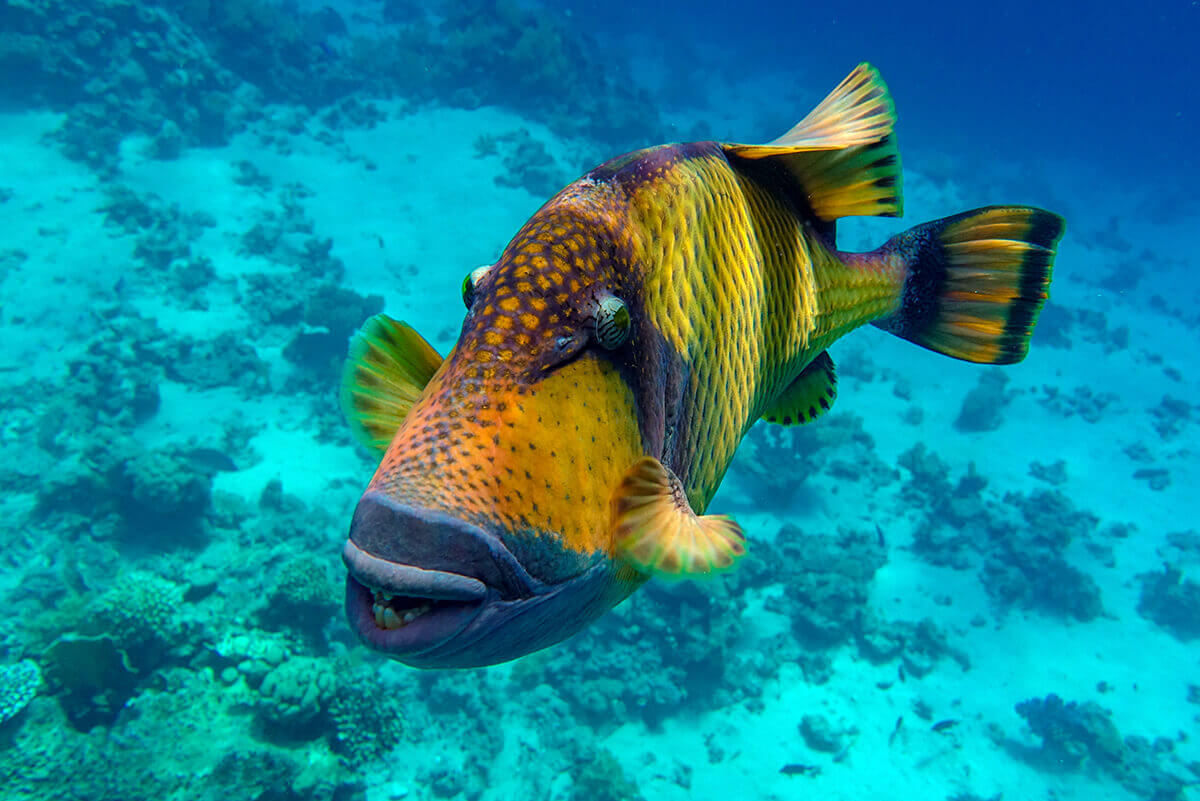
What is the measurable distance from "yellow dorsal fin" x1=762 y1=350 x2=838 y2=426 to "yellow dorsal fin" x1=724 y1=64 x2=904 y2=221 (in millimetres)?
705

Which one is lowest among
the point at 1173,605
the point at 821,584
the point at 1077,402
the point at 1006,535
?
the point at 821,584

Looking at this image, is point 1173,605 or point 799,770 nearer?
point 799,770

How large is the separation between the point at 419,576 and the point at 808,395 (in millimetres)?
1888

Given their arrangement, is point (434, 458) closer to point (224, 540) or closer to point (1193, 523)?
point (224, 540)

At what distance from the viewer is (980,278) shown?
1867mm

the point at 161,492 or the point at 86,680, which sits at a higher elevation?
the point at 161,492

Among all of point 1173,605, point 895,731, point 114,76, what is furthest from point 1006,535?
point 114,76

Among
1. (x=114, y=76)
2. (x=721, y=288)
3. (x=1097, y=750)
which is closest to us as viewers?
(x=721, y=288)

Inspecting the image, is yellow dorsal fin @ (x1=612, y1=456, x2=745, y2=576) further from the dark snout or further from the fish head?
the dark snout

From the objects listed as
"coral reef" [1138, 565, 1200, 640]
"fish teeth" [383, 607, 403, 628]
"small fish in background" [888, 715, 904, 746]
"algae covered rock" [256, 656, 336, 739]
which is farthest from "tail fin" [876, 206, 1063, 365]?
"coral reef" [1138, 565, 1200, 640]

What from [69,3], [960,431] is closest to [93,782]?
[960,431]

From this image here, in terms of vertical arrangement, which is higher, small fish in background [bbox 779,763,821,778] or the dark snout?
the dark snout

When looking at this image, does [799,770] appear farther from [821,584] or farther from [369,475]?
[369,475]

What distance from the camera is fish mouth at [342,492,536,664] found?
2.39ft
